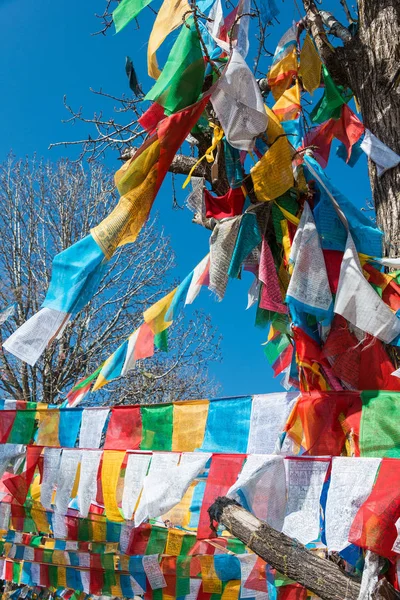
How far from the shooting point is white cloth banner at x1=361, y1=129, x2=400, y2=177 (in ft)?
13.1

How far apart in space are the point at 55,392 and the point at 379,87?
9.43 meters

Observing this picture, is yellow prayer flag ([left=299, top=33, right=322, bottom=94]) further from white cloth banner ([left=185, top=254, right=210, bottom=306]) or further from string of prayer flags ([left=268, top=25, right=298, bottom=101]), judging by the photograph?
white cloth banner ([left=185, top=254, right=210, bottom=306])

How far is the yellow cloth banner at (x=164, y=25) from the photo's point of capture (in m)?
3.69

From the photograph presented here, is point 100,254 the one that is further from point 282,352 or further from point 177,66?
point 282,352

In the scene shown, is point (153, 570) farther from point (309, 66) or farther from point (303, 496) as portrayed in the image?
point (309, 66)

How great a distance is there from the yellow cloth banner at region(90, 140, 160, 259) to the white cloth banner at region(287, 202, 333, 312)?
0.86 meters

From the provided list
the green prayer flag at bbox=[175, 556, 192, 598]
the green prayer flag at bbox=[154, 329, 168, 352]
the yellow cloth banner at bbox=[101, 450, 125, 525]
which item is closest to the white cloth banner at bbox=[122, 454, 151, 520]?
the yellow cloth banner at bbox=[101, 450, 125, 525]

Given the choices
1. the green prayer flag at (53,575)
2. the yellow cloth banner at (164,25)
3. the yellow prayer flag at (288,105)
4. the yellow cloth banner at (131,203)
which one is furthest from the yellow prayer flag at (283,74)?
the green prayer flag at (53,575)

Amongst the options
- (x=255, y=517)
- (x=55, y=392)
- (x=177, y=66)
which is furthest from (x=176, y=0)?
(x=55, y=392)

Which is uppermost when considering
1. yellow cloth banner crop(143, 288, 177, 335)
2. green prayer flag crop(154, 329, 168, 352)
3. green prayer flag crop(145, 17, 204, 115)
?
green prayer flag crop(145, 17, 204, 115)

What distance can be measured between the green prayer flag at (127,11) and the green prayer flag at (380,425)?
8.64 feet

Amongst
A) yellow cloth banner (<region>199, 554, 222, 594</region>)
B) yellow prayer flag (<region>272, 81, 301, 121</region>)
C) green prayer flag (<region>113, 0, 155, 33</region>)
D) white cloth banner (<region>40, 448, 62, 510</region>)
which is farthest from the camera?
yellow cloth banner (<region>199, 554, 222, 594</region>)

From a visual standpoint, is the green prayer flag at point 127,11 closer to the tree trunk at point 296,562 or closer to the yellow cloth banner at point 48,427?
the tree trunk at point 296,562

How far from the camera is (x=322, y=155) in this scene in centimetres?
467
